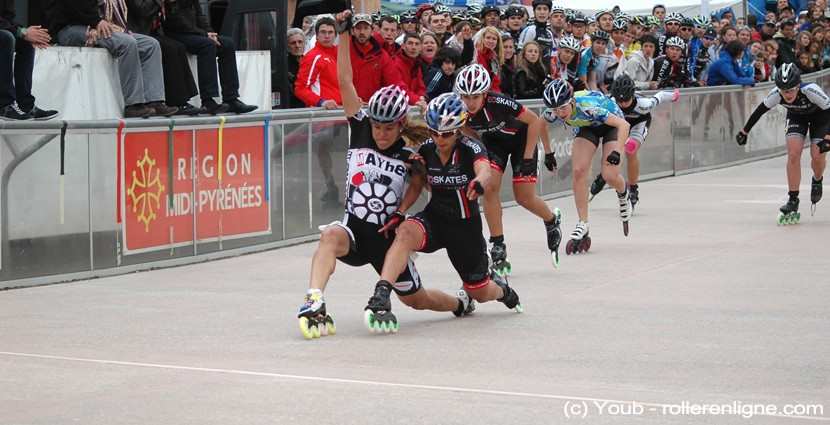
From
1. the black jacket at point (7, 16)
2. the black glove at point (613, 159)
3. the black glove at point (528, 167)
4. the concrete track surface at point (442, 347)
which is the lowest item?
the concrete track surface at point (442, 347)

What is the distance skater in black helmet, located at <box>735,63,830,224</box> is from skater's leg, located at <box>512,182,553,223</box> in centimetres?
399

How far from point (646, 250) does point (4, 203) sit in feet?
21.1

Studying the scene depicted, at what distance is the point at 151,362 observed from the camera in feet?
26.6

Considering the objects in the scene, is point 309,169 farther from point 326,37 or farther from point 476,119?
point 476,119

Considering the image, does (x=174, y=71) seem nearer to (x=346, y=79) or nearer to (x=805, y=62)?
(x=346, y=79)

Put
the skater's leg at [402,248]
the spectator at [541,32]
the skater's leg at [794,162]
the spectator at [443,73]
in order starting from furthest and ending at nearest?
the spectator at [541,32], the skater's leg at [794,162], the spectator at [443,73], the skater's leg at [402,248]

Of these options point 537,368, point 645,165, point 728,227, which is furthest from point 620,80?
point 537,368

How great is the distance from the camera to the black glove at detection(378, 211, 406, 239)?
916 cm

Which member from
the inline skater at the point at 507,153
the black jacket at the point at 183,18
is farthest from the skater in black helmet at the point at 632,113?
the black jacket at the point at 183,18

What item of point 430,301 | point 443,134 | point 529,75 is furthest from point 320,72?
point 430,301

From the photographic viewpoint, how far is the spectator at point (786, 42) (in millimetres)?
28344

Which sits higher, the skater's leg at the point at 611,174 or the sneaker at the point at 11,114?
the sneaker at the point at 11,114

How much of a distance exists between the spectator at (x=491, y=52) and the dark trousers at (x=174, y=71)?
4305 millimetres

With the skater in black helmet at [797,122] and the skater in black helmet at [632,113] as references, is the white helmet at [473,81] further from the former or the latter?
the skater in black helmet at [632,113]
